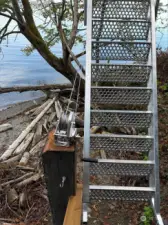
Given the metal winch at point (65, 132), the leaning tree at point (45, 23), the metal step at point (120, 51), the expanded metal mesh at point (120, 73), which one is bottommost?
the metal winch at point (65, 132)

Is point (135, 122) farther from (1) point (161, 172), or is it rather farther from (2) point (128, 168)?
(1) point (161, 172)

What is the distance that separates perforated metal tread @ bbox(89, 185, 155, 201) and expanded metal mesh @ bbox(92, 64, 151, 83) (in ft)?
3.66

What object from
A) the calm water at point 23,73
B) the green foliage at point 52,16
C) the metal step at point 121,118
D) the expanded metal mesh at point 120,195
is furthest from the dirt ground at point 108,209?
the calm water at point 23,73

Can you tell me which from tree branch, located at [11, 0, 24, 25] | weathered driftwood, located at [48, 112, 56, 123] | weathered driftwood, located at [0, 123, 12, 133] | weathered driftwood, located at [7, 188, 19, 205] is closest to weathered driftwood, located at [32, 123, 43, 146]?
weathered driftwood, located at [48, 112, 56, 123]

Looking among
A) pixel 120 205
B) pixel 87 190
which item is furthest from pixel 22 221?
pixel 87 190

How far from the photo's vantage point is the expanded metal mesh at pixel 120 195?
9.04 feet

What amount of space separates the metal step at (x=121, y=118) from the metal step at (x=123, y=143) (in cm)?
16

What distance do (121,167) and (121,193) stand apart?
249mm

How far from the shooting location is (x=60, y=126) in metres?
2.27

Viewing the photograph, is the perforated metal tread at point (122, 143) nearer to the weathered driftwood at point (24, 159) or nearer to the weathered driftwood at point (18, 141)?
the weathered driftwood at point (24, 159)

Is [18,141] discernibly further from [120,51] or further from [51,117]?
[120,51]

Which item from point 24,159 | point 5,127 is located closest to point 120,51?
point 24,159

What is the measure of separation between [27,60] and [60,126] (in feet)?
A: 48.1

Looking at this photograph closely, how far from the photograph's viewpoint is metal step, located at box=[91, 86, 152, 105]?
290cm
